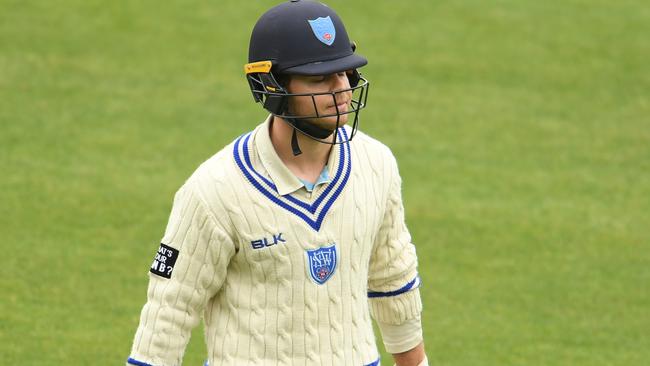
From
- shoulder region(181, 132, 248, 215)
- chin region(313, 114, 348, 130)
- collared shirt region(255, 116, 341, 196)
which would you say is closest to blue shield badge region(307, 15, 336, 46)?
chin region(313, 114, 348, 130)

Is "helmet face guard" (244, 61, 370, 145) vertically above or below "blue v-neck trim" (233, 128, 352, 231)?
above

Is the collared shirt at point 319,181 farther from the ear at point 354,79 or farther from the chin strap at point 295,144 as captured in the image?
the ear at point 354,79

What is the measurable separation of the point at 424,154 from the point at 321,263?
24.9 feet

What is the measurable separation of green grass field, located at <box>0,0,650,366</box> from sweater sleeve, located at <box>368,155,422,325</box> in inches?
139

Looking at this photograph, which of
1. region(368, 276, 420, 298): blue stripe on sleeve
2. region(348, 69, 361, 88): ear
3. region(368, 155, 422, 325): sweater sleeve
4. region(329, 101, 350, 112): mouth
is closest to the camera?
region(329, 101, 350, 112): mouth

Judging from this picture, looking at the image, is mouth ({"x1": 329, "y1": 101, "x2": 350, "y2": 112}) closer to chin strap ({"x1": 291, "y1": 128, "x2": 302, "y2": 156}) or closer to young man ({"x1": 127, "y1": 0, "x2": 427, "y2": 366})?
young man ({"x1": 127, "y1": 0, "x2": 427, "y2": 366})

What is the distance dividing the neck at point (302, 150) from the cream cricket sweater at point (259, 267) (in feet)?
0.15

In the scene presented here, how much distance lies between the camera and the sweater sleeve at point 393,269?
15.5 ft

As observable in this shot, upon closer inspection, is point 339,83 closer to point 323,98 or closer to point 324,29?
point 323,98

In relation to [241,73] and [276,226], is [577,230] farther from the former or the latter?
[276,226]

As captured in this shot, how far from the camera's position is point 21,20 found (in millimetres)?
14586

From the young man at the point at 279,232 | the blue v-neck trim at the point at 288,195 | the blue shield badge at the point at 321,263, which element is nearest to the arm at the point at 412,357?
the young man at the point at 279,232

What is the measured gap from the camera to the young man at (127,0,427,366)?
14.1 feet

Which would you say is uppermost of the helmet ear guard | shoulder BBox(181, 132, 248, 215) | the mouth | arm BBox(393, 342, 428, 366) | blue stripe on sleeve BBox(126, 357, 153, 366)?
the helmet ear guard
